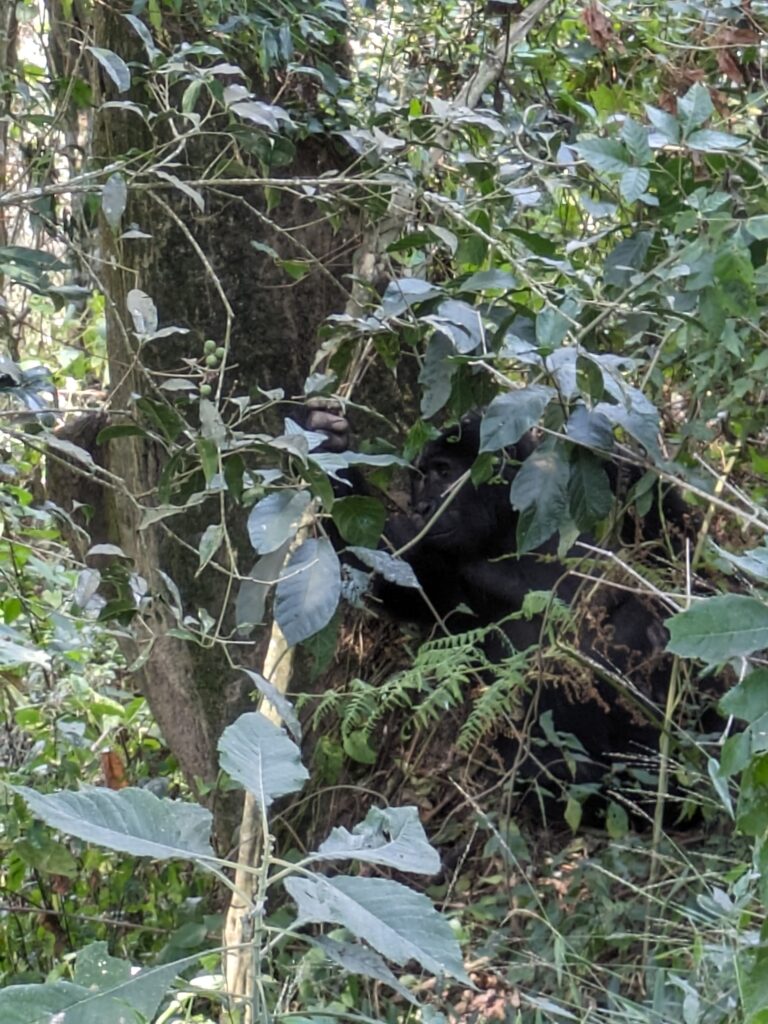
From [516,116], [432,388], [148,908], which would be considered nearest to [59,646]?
[432,388]

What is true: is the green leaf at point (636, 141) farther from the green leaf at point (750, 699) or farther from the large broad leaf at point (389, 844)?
the large broad leaf at point (389, 844)

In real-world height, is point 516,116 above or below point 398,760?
above

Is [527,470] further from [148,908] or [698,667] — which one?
[148,908]

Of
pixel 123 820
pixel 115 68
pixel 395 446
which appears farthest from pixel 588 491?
pixel 395 446

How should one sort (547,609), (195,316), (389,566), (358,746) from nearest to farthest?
(389,566) → (547,609) → (358,746) → (195,316)

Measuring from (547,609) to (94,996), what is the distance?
1653 mm

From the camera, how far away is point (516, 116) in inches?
112

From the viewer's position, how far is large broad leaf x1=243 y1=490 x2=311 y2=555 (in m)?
1.38

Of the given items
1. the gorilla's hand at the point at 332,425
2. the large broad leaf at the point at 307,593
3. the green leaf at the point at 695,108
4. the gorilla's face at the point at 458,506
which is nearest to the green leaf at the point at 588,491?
the large broad leaf at the point at 307,593

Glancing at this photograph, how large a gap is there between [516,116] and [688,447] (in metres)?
0.95

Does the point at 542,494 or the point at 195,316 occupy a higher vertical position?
the point at 542,494

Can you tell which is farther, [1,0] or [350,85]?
[350,85]

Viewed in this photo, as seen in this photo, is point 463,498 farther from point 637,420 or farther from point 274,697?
point 274,697

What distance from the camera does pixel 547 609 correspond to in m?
2.35
